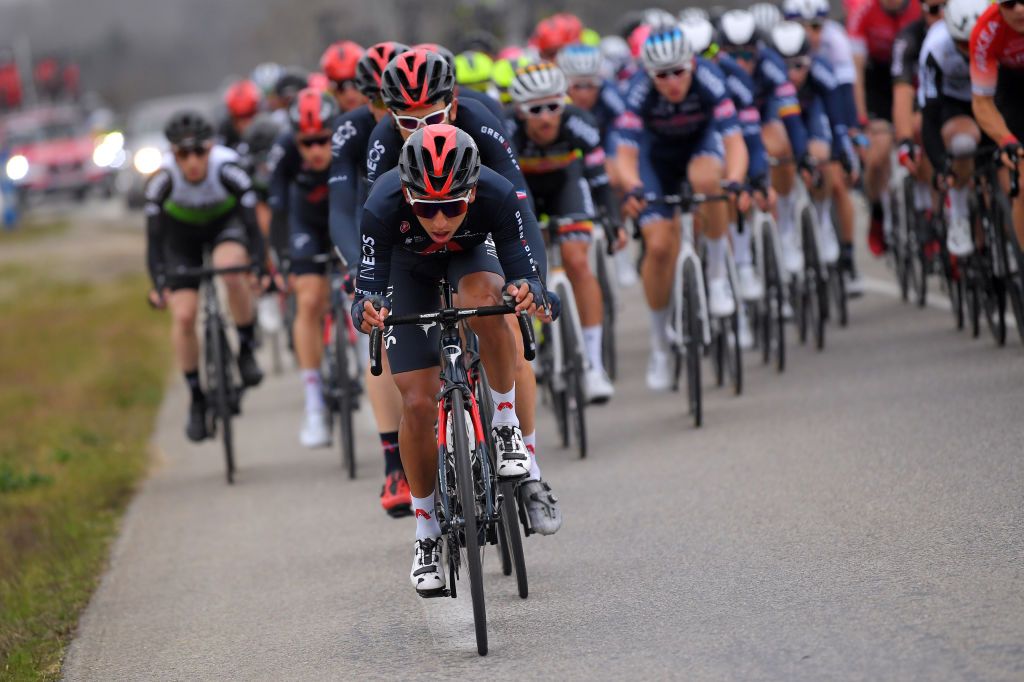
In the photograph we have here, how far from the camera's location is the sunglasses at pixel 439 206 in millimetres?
6391

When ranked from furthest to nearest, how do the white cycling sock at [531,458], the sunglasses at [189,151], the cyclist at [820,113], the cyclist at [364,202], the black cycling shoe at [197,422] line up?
the cyclist at [820,113]
the black cycling shoe at [197,422]
the sunglasses at [189,151]
the cyclist at [364,202]
the white cycling sock at [531,458]

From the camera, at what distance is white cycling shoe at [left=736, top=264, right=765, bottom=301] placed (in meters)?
12.0

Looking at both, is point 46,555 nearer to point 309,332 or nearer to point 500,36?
point 309,332

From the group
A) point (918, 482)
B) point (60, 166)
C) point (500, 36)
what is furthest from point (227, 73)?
point (918, 482)

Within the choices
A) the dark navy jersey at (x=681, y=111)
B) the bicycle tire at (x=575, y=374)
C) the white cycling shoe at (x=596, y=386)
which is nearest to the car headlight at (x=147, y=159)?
the dark navy jersey at (x=681, y=111)

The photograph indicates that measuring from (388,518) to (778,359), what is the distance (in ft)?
12.5

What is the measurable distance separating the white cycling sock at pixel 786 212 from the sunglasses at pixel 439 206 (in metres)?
7.06

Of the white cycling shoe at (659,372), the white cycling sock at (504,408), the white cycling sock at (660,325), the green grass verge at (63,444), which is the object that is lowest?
the green grass verge at (63,444)

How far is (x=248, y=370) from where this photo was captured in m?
11.9

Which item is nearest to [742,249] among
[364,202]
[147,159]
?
[364,202]

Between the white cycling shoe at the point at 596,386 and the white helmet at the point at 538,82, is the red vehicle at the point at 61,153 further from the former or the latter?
the white cycling shoe at the point at 596,386

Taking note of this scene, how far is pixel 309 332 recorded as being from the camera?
1150 centimetres

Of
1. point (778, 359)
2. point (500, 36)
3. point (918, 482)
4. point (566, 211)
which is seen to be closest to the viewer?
point (918, 482)

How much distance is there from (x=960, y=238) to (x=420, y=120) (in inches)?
187
